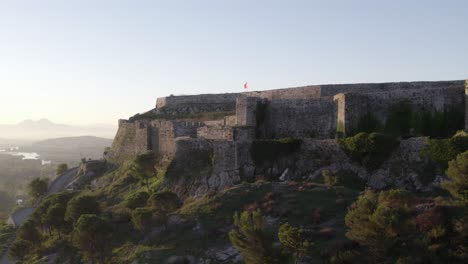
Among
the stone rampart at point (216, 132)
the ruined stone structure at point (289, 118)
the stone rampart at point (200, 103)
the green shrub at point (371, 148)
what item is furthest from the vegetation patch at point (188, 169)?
the stone rampart at point (200, 103)

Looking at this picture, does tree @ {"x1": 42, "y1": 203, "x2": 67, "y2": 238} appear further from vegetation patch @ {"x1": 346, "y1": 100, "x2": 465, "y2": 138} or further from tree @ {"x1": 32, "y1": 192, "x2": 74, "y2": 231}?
vegetation patch @ {"x1": 346, "y1": 100, "x2": 465, "y2": 138}

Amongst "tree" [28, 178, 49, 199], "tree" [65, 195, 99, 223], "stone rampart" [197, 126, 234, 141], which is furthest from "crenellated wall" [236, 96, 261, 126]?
"tree" [28, 178, 49, 199]

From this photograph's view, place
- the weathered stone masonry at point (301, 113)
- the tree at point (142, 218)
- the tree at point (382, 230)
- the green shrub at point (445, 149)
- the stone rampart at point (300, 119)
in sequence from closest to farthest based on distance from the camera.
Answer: the tree at point (382, 230)
the green shrub at point (445, 149)
the tree at point (142, 218)
the weathered stone masonry at point (301, 113)
the stone rampart at point (300, 119)

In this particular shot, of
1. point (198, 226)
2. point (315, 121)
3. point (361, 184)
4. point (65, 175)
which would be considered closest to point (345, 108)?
point (315, 121)

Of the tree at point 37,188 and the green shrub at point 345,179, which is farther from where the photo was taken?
the tree at point 37,188

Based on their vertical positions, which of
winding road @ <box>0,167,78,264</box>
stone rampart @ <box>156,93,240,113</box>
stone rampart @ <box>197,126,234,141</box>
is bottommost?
winding road @ <box>0,167,78,264</box>

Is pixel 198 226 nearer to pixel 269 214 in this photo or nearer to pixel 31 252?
pixel 269 214

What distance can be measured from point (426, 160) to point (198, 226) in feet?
43.8

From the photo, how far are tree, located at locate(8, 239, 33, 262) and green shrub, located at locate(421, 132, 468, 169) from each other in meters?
26.3

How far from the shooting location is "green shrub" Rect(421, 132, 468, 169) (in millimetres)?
24375

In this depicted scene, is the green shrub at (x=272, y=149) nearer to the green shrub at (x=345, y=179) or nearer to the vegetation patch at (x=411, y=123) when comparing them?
the green shrub at (x=345, y=179)

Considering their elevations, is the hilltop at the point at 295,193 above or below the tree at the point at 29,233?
above

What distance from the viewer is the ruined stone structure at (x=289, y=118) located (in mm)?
31030

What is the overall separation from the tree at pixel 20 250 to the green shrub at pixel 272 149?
54.7ft
